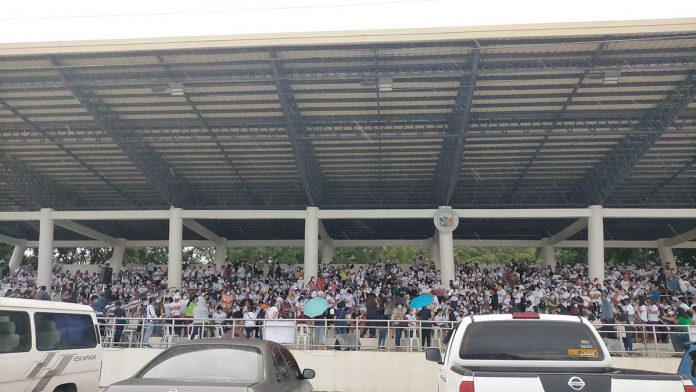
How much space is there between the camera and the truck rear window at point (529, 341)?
297 inches

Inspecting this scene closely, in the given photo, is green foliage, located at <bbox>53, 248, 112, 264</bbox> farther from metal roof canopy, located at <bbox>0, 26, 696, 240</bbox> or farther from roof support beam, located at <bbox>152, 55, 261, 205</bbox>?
roof support beam, located at <bbox>152, 55, 261, 205</bbox>

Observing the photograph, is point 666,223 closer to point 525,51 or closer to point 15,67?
point 525,51

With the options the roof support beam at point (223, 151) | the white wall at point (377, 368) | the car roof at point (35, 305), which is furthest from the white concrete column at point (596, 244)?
the car roof at point (35, 305)

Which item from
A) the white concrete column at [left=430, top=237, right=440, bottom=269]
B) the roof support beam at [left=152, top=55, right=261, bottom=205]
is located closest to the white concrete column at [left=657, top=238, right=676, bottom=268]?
the white concrete column at [left=430, top=237, right=440, bottom=269]

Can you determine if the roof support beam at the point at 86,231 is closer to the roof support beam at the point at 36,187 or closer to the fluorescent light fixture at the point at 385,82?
the roof support beam at the point at 36,187

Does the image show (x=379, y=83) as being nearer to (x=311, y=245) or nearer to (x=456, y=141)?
(x=456, y=141)

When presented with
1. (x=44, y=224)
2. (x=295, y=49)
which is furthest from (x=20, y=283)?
(x=295, y=49)

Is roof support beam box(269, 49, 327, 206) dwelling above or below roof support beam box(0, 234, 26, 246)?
above

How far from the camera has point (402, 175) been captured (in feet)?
96.4

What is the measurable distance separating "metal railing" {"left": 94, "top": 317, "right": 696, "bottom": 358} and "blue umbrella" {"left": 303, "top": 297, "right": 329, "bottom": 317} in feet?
1.05

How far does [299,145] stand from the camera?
25.2m

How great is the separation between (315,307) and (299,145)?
25.3 ft

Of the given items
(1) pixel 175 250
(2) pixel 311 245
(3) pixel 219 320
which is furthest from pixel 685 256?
(3) pixel 219 320

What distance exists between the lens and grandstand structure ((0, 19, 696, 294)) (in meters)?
20.5
